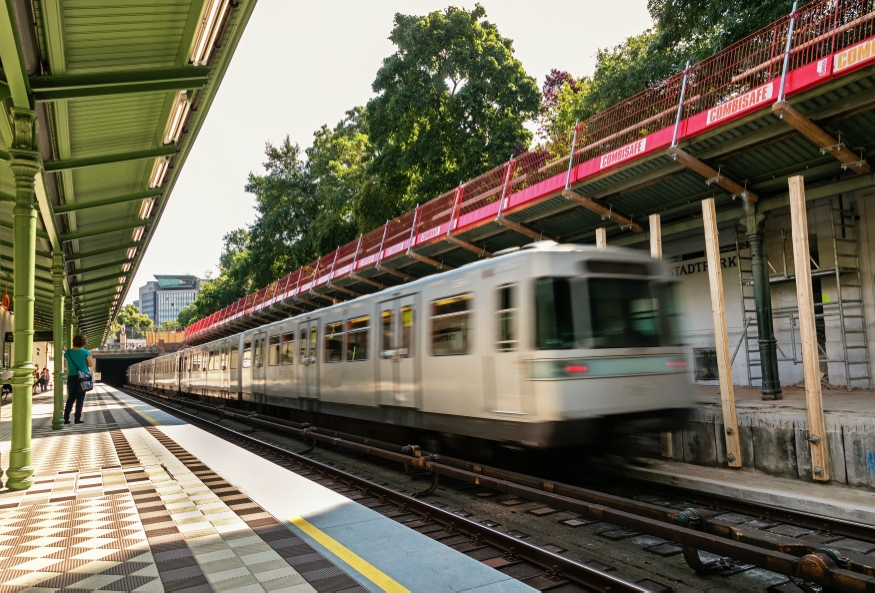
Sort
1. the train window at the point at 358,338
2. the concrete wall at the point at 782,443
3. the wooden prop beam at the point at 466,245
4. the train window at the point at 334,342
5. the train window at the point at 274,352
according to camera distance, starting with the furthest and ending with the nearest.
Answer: the train window at the point at 274,352 < the wooden prop beam at the point at 466,245 < the train window at the point at 334,342 < the train window at the point at 358,338 < the concrete wall at the point at 782,443

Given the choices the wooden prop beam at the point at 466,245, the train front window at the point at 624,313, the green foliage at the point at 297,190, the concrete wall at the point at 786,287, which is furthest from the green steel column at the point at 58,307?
the green foliage at the point at 297,190

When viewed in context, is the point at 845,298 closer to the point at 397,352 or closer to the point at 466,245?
the point at 466,245

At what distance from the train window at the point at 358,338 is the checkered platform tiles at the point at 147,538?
3.42m

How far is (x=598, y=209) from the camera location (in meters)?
11.4

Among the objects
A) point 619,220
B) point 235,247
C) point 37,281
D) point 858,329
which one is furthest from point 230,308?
point 858,329

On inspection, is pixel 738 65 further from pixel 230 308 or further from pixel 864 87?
pixel 230 308

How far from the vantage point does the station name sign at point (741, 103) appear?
25.5ft

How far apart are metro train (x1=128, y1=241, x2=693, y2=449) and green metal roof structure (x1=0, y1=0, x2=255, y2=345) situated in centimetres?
409

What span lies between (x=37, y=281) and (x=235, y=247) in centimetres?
4538

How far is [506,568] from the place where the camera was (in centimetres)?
465

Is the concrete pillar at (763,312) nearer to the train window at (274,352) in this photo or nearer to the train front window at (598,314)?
the train front window at (598,314)

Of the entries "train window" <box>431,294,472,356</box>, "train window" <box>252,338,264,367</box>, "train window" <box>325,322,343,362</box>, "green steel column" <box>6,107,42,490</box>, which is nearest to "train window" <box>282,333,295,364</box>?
"train window" <box>252,338,264,367</box>


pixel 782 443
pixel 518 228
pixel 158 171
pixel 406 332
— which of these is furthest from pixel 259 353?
pixel 782 443

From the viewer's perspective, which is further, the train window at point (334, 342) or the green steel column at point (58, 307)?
the green steel column at point (58, 307)
